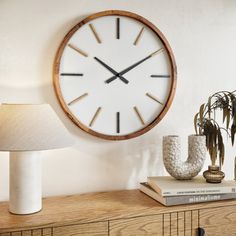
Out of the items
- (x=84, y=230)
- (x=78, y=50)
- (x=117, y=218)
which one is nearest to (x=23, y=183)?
(x=84, y=230)

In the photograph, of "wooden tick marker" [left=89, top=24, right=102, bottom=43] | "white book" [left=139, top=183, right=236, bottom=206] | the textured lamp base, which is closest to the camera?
the textured lamp base

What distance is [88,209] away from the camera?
4.77ft

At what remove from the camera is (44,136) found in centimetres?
132

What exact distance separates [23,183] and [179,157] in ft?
2.53

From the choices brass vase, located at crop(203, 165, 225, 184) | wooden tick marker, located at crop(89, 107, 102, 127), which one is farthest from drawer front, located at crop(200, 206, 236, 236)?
wooden tick marker, located at crop(89, 107, 102, 127)

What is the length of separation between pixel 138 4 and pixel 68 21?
42 centimetres

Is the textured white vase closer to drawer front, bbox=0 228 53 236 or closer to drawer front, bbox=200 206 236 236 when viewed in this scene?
drawer front, bbox=200 206 236 236

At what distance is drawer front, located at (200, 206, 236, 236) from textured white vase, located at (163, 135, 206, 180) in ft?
0.71

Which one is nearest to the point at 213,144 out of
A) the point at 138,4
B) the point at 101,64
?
the point at 101,64

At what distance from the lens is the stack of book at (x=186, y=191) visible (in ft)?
4.94

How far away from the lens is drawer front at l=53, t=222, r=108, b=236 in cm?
133

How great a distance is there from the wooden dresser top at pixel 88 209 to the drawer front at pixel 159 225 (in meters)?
0.03

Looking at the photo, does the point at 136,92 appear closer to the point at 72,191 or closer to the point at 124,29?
the point at 124,29

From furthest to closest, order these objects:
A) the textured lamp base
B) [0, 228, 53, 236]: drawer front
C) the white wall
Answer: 1. the white wall
2. the textured lamp base
3. [0, 228, 53, 236]: drawer front
